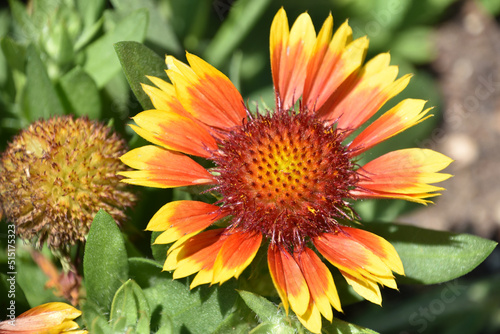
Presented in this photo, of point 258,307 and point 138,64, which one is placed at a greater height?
point 138,64

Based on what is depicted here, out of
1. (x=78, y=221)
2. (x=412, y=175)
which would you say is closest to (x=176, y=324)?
(x=78, y=221)

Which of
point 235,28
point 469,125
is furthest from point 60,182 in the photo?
point 469,125

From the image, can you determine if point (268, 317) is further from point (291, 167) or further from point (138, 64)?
point (138, 64)

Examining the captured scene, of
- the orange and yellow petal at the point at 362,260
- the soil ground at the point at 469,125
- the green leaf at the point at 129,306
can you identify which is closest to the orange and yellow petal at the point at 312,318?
the orange and yellow petal at the point at 362,260

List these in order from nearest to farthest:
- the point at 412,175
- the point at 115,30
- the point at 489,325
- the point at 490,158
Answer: the point at 412,175, the point at 115,30, the point at 489,325, the point at 490,158

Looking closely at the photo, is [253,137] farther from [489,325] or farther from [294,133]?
[489,325]

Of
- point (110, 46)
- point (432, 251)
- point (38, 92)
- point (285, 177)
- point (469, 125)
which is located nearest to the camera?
point (285, 177)

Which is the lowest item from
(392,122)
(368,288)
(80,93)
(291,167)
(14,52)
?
(368,288)

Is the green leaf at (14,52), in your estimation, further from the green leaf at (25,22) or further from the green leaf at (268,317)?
the green leaf at (268,317)
